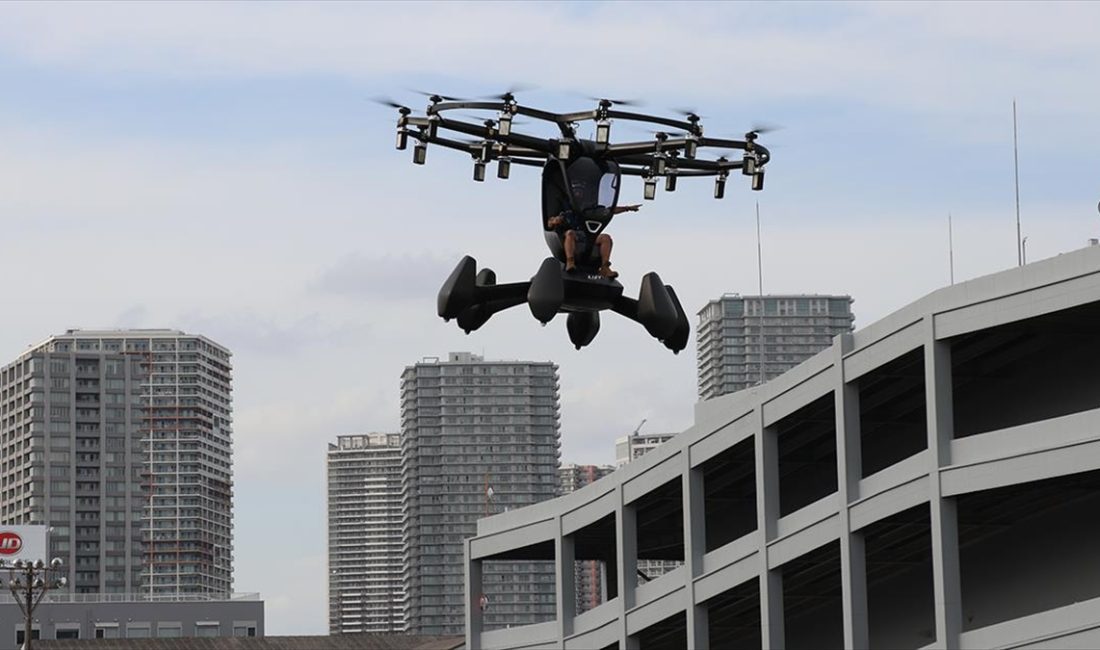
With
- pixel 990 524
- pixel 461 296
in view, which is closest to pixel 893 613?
pixel 990 524

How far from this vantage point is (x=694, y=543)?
60.7 metres

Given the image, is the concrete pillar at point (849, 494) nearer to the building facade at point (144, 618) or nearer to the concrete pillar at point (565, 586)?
the concrete pillar at point (565, 586)

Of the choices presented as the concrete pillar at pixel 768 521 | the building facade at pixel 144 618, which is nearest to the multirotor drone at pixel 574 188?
the concrete pillar at pixel 768 521

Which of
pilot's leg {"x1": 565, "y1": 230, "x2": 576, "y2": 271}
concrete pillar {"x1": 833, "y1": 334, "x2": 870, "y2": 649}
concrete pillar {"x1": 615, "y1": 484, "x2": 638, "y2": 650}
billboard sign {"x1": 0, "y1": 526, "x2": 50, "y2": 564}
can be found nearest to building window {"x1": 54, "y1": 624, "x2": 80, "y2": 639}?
billboard sign {"x1": 0, "y1": 526, "x2": 50, "y2": 564}

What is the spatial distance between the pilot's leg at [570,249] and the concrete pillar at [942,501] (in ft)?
81.5

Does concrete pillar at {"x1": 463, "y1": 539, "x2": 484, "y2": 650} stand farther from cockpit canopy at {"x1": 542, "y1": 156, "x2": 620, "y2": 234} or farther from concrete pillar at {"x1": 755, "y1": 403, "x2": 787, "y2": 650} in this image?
cockpit canopy at {"x1": 542, "y1": 156, "x2": 620, "y2": 234}

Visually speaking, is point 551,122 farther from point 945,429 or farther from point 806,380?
point 806,380

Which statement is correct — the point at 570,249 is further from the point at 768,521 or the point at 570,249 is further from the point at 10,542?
the point at 10,542

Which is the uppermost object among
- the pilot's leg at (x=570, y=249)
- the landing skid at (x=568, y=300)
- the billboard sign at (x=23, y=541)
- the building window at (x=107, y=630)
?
the billboard sign at (x=23, y=541)

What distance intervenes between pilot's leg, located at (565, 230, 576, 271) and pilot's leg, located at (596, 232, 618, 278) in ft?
1.46

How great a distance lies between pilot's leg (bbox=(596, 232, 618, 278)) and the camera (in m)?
28.0

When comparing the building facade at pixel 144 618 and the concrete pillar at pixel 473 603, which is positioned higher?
the building facade at pixel 144 618

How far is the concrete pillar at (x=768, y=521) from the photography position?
57188 millimetres

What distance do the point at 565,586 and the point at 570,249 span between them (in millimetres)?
41047
